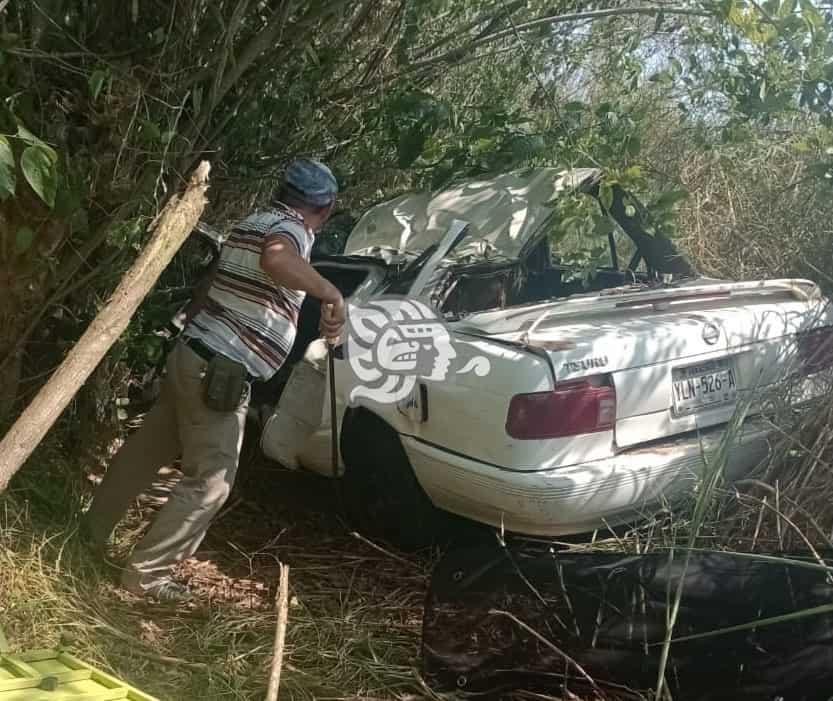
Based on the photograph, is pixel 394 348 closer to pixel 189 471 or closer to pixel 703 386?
pixel 189 471

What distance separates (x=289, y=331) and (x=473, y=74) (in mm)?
3389

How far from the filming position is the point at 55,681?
2.27 m

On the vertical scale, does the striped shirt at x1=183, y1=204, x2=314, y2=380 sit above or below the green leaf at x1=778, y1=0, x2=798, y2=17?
below

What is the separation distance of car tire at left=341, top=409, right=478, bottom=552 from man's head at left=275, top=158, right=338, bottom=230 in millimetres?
854

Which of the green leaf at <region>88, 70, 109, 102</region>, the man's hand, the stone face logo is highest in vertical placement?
the green leaf at <region>88, 70, 109, 102</region>

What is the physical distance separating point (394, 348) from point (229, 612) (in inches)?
47.6

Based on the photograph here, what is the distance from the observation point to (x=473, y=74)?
20.9 feet

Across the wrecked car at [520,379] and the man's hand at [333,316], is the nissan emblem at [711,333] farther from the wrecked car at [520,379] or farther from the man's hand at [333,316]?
the man's hand at [333,316]

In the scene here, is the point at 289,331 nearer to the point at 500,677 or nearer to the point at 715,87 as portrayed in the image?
the point at 500,677

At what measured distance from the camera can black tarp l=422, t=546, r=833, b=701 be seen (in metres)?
2.47

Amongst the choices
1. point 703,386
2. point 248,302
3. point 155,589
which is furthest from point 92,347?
point 703,386

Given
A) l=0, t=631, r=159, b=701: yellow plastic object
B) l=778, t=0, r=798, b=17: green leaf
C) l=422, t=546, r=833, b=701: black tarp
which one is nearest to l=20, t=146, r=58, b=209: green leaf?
l=0, t=631, r=159, b=701: yellow plastic object

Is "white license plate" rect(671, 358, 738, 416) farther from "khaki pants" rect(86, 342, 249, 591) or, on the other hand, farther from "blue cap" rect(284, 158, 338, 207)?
"khaki pants" rect(86, 342, 249, 591)

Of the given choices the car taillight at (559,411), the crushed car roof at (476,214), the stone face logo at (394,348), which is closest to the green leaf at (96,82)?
the stone face logo at (394,348)
